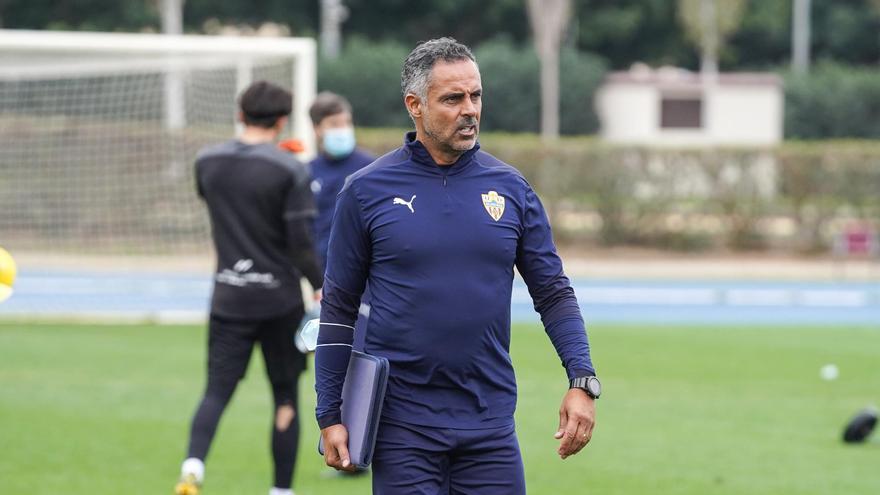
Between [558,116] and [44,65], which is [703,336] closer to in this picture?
[44,65]

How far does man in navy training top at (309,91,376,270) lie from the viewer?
8305 mm

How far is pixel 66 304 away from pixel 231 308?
1078 cm

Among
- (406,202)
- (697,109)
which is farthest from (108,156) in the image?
(697,109)

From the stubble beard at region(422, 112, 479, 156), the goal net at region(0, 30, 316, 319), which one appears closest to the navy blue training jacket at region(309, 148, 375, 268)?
the stubble beard at region(422, 112, 479, 156)

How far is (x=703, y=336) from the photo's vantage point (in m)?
15.1

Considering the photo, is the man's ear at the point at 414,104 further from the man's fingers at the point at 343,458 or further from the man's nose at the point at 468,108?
the man's fingers at the point at 343,458

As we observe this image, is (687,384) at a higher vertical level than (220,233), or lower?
lower

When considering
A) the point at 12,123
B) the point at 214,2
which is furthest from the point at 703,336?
the point at 214,2

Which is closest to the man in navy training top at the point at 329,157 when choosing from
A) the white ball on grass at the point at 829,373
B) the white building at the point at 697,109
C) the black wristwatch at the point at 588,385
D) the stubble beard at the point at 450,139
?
the stubble beard at the point at 450,139

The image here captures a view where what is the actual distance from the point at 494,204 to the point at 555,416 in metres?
5.97

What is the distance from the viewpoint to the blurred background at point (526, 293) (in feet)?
29.2

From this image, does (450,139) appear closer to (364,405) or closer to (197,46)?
(364,405)

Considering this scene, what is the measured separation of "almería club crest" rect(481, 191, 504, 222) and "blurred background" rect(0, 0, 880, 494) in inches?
146

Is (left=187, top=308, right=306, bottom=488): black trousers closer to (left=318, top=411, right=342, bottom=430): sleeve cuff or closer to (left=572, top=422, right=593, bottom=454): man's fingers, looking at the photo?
(left=318, top=411, right=342, bottom=430): sleeve cuff
